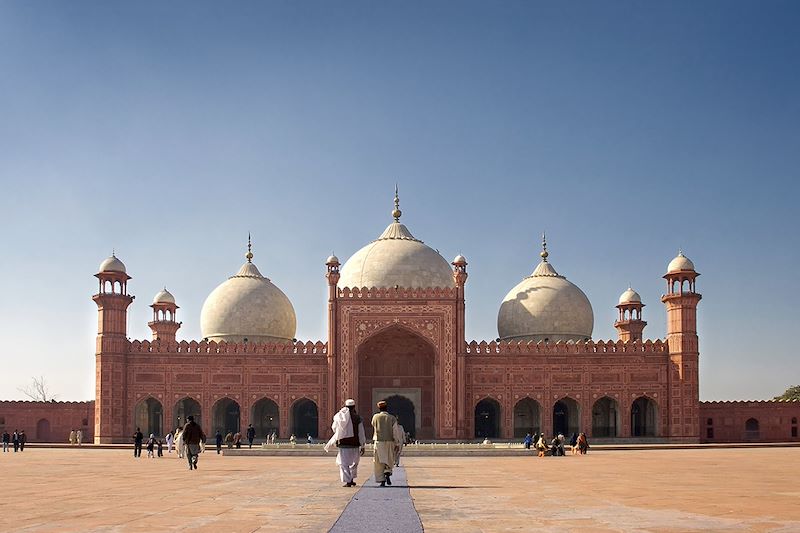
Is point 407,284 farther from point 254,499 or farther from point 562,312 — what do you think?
point 254,499

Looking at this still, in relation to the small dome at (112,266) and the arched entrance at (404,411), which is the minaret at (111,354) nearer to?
the small dome at (112,266)

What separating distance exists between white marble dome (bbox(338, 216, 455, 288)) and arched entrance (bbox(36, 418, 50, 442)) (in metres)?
11.4

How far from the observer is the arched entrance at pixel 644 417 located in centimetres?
3225

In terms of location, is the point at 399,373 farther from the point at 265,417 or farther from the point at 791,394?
the point at 791,394

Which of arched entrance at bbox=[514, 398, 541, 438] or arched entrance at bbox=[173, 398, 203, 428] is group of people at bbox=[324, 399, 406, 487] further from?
arched entrance at bbox=[173, 398, 203, 428]

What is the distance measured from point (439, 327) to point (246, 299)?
8848 millimetres

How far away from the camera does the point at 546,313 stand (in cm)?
3594

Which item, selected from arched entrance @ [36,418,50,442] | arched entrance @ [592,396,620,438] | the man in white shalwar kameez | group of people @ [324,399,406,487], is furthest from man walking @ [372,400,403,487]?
arched entrance @ [36,418,50,442]

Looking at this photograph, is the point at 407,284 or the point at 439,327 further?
the point at 407,284

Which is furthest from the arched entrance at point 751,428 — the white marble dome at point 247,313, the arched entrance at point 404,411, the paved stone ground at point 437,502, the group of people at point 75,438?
the group of people at point 75,438

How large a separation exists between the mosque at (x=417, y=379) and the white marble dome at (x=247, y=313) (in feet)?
A: 12.8

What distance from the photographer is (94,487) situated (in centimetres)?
1011

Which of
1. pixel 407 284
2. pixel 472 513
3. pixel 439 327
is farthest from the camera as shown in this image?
pixel 407 284

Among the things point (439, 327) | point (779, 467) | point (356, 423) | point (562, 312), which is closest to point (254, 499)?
point (356, 423)
